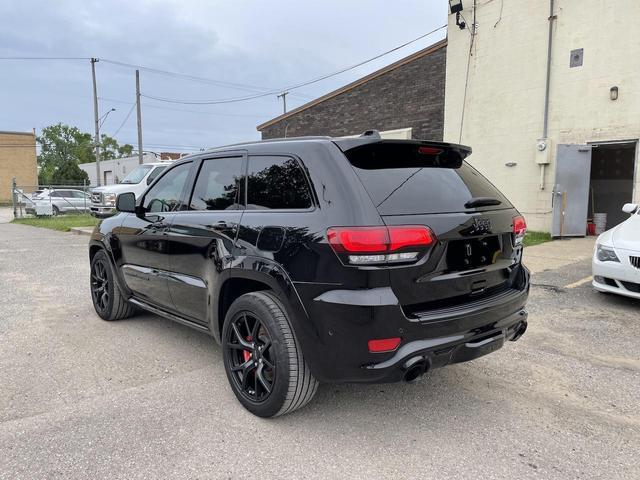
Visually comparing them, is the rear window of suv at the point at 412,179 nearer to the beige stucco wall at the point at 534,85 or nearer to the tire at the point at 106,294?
the tire at the point at 106,294

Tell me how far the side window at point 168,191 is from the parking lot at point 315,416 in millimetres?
1297

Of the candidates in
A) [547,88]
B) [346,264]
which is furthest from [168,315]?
[547,88]

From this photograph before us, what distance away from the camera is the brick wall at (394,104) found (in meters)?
14.6

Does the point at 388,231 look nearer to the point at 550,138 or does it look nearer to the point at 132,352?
the point at 132,352

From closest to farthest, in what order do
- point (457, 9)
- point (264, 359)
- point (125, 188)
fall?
point (264, 359)
point (457, 9)
point (125, 188)

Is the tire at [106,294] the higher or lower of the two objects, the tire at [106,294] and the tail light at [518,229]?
the lower

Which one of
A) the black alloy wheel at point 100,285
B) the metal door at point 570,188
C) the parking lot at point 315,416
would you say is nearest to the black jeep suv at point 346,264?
the parking lot at point 315,416

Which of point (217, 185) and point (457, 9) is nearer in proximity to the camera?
point (217, 185)

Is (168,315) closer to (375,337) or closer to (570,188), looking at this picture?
(375,337)

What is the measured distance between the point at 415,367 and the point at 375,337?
298mm

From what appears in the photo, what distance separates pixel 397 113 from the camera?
15.7 m

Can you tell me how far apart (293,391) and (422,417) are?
91cm

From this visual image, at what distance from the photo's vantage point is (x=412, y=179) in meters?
2.88

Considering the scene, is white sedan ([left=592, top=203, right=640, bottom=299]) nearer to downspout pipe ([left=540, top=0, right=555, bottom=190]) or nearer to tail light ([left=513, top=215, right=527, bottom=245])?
tail light ([left=513, top=215, right=527, bottom=245])
